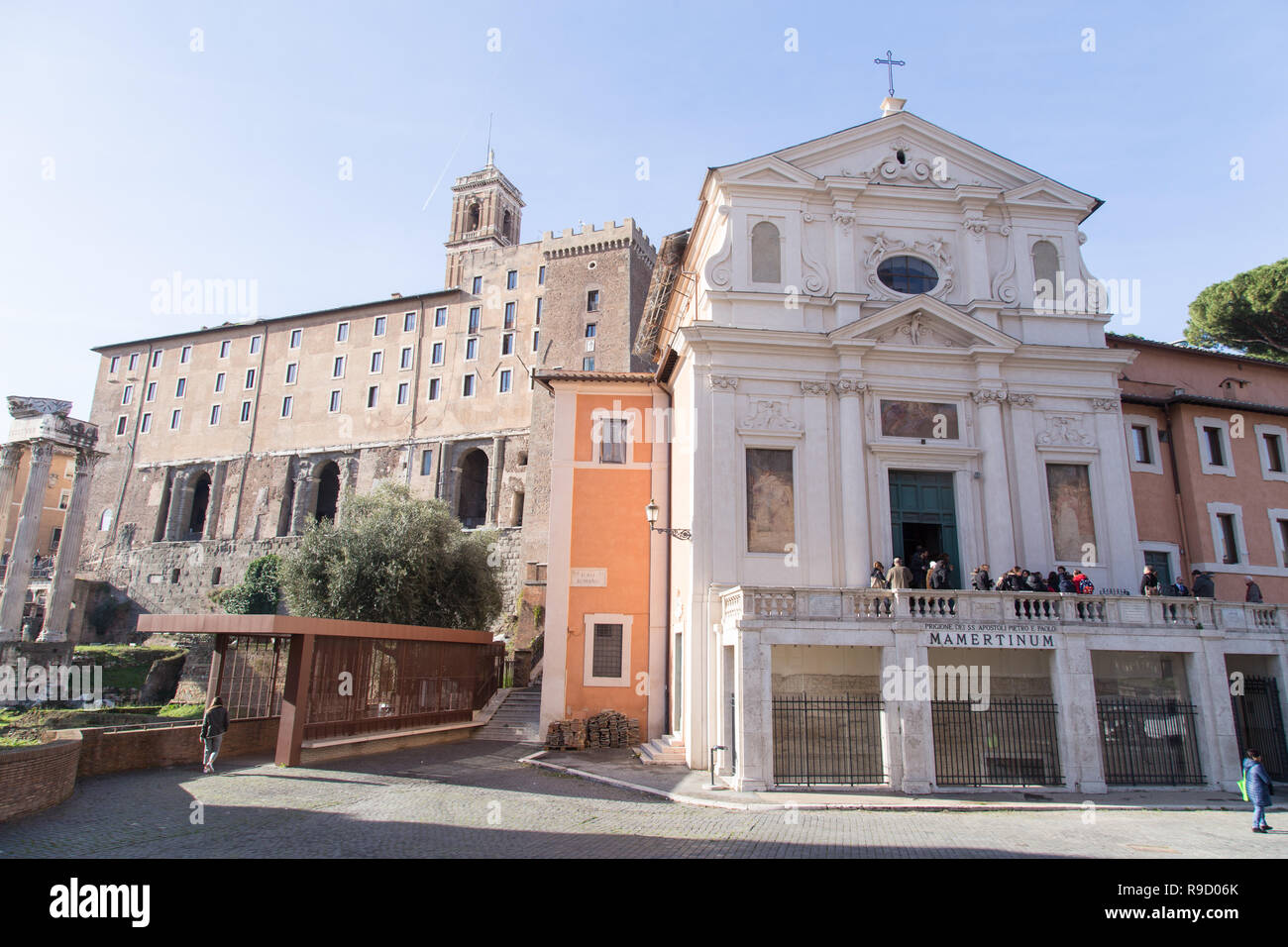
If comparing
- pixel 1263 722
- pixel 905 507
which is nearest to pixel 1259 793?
pixel 1263 722

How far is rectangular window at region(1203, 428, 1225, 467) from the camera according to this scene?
80.3 ft

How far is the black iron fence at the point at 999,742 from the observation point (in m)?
16.2

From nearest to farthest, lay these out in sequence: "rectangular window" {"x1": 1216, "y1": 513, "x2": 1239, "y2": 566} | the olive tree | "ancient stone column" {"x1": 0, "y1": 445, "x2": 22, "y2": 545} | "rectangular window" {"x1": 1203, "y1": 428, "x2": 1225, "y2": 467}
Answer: "rectangular window" {"x1": 1216, "y1": 513, "x2": 1239, "y2": 566}, "rectangular window" {"x1": 1203, "y1": 428, "x2": 1225, "y2": 467}, the olive tree, "ancient stone column" {"x1": 0, "y1": 445, "x2": 22, "y2": 545}

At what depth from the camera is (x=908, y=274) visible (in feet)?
74.3

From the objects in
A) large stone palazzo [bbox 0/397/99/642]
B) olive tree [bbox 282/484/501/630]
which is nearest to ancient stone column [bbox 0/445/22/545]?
large stone palazzo [bbox 0/397/99/642]

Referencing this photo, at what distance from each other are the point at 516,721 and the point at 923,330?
16.6m

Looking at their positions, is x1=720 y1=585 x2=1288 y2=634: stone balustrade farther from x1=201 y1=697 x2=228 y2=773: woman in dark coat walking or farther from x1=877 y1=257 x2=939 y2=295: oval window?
x1=201 y1=697 x2=228 y2=773: woman in dark coat walking

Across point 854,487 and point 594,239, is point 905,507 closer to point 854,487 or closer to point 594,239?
point 854,487

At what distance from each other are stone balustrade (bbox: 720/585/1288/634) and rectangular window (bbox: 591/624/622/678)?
664cm

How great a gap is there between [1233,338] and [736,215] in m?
28.9

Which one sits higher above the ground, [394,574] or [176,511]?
[176,511]

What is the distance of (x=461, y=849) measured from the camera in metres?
10.2

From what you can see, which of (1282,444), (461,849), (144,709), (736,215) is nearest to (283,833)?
(461,849)

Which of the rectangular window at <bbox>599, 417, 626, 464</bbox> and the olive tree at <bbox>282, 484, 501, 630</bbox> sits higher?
the rectangular window at <bbox>599, 417, 626, 464</bbox>
